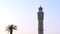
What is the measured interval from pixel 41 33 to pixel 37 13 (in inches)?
484

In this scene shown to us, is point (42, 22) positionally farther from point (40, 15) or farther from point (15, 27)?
point (15, 27)

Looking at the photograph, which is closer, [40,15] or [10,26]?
[10,26]

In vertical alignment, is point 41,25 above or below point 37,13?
below

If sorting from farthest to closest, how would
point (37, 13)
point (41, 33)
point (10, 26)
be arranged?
point (37, 13) → point (41, 33) → point (10, 26)

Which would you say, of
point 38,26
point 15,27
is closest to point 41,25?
point 38,26

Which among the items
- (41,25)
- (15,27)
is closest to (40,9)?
(41,25)

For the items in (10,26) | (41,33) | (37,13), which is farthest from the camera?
(37,13)

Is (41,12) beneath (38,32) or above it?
above

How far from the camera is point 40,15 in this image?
95750 mm

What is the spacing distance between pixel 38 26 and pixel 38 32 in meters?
3.49

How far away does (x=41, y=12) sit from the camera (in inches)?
3792

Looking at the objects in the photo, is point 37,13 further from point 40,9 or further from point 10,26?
point 10,26

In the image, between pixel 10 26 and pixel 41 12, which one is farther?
pixel 41 12

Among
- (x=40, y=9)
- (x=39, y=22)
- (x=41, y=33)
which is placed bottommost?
(x=41, y=33)
